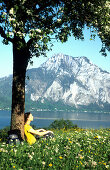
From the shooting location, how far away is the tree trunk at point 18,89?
11.1 m

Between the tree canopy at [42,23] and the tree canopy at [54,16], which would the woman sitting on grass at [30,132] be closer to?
the tree canopy at [42,23]

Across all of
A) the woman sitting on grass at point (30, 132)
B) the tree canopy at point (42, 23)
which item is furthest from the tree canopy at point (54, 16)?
the woman sitting on grass at point (30, 132)

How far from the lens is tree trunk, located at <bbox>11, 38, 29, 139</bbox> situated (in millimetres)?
11062

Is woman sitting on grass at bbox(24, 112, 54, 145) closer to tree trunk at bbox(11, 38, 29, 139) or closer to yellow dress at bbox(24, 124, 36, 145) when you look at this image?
yellow dress at bbox(24, 124, 36, 145)

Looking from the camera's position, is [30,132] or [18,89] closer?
[30,132]

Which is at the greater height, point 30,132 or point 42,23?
point 42,23

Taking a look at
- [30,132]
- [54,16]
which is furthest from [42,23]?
[30,132]

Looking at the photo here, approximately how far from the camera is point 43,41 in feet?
32.4

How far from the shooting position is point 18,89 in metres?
11.2

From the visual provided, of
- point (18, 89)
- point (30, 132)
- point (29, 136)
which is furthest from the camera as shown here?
point (18, 89)

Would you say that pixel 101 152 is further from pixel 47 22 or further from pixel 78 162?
pixel 47 22

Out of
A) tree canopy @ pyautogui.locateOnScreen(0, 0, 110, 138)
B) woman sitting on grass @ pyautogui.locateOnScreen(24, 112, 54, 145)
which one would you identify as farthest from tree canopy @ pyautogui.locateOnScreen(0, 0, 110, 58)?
woman sitting on grass @ pyautogui.locateOnScreen(24, 112, 54, 145)

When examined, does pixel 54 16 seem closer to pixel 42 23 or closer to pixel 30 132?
pixel 42 23

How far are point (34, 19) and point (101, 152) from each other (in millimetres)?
6516
